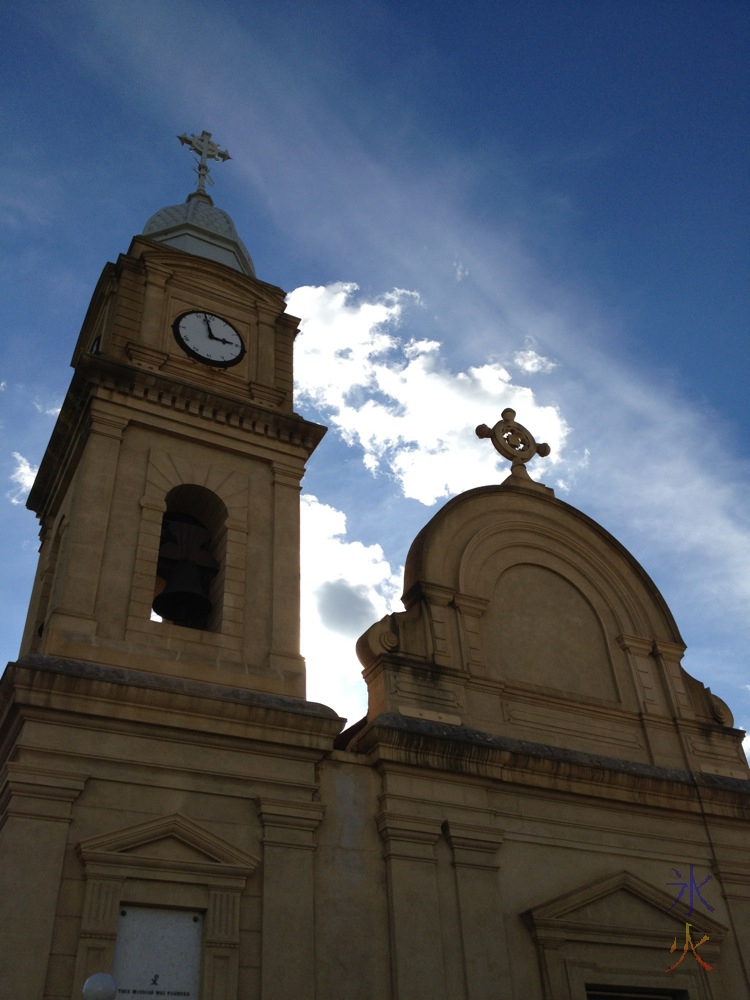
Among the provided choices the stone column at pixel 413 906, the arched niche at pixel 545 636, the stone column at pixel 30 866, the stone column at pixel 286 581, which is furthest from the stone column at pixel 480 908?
the stone column at pixel 30 866

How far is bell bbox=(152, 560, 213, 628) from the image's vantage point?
559 inches

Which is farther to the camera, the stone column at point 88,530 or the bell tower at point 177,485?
the bell tower at point 177,485

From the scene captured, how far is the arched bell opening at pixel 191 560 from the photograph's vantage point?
14.3 meters

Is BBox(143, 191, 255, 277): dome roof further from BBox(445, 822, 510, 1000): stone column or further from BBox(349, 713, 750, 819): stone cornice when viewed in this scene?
BBox(445, 822, 510, 1000): stone column

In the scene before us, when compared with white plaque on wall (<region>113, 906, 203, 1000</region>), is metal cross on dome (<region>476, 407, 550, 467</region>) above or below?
above

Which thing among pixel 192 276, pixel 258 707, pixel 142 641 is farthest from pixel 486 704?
pixel 192 276

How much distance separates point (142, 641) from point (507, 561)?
23.3ft

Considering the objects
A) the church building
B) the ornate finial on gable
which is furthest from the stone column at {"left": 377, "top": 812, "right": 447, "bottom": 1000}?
the ornate finial on gable

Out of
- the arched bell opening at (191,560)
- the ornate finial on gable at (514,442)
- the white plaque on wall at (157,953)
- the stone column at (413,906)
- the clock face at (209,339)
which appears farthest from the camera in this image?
the ornate finial on gable at (514,442)

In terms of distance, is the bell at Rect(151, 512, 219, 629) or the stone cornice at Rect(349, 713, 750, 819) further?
the bell at Rect(151, 512, 219, 629)

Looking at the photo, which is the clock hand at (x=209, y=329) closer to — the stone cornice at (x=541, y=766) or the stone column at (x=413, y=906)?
the stone cornice at (x=541, y=766)

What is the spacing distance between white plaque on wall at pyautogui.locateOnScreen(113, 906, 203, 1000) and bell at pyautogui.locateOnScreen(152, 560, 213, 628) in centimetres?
455

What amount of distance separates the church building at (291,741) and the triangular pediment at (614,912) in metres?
0.04

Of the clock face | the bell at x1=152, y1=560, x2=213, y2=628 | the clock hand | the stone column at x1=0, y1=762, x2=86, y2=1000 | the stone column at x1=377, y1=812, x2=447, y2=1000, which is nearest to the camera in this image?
the stone column at x1=0, y1=762, x2=86, y2=1000
